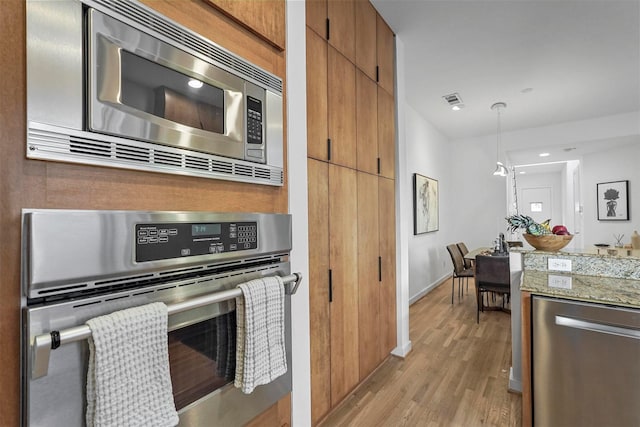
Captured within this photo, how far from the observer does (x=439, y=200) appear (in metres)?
5.76

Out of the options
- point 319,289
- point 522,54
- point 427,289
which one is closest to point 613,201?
point 427,289

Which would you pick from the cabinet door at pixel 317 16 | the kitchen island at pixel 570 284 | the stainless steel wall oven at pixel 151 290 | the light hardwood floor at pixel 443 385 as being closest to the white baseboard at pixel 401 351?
the light hardwood floor at pixel 443 385

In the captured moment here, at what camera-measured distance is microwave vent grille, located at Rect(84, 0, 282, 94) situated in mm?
769

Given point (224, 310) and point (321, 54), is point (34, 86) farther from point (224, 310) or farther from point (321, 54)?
point (321, 54)

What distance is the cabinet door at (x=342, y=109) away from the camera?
1.96 m

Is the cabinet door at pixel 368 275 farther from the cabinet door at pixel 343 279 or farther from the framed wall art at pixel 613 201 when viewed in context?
the framed wall art at pixel 613 201

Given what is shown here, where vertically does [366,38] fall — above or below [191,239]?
above

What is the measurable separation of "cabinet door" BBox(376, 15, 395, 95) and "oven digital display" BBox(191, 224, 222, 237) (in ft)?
7.07

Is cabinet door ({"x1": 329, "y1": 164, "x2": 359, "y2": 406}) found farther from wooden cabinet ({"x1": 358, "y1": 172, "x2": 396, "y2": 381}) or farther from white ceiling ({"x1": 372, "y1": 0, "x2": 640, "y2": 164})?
white ceiling ({"x1": 372, "y1": 0, "x2": 640, "y2": 164})

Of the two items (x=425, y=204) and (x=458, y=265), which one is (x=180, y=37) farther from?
(x=425, y=204)

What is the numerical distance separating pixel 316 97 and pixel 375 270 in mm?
1389

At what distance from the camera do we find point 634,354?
142 centimetres

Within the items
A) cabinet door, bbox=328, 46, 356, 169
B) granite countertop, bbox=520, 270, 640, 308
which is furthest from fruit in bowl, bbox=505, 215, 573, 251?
cabinet door, bbox=328, 46, 356, 169

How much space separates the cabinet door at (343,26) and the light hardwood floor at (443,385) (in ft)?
7.91
